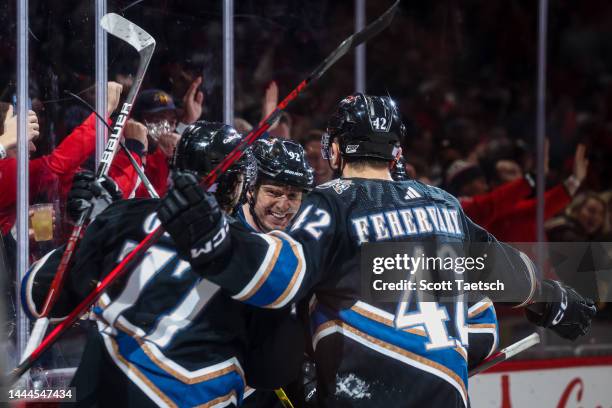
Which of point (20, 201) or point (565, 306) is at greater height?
point (20, 201)

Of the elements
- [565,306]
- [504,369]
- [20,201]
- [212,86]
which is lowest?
[504,369]

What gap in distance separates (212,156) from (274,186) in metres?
0.72

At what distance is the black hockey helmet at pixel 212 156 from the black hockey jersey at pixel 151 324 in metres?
0.14

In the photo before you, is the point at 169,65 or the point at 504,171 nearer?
the point at 169,65

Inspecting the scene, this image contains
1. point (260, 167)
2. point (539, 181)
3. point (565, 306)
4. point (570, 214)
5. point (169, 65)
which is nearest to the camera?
point (565, 306)

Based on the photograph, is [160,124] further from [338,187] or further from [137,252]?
[137,252]

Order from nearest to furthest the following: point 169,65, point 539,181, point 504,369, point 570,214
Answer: point 169,65 < point 504,369 < point 539,181 < point 570,214

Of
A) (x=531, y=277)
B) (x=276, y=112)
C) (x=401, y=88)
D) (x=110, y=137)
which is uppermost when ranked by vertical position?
(x=276, y=112)

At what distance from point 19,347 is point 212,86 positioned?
105 cm

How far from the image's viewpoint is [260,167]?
2.88 meters

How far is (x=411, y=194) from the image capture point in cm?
229

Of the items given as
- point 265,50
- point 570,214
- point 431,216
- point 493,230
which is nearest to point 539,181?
point 493,230

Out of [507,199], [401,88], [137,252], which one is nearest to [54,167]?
[137,252]

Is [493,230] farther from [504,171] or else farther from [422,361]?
[422,361]
